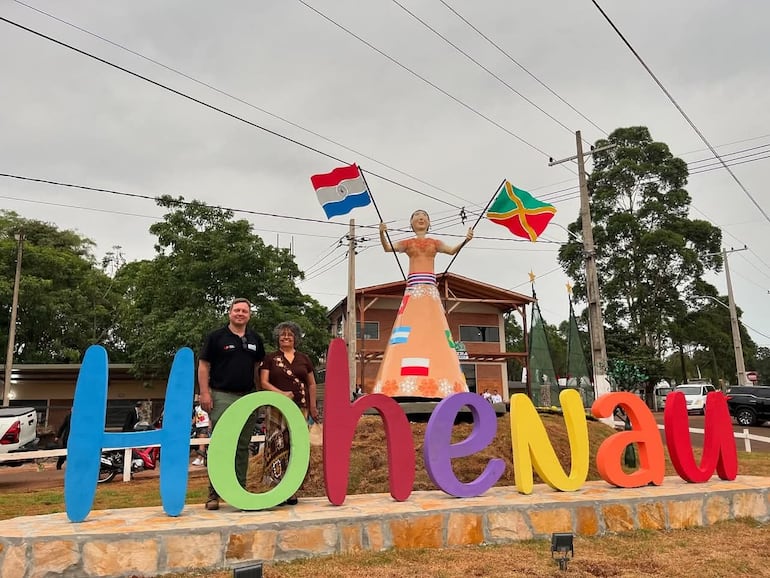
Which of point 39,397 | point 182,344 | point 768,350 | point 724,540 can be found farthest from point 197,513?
point 768,350

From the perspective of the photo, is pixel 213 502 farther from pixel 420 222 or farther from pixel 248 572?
pixel 420 222

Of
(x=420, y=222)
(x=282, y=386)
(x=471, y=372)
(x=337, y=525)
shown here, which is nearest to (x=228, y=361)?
(x=282, y=386)

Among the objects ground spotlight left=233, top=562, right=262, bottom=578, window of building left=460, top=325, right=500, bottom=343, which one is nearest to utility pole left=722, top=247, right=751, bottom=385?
window of building left=460, top=325, right=500, bottom=343

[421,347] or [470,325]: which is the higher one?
[470,325]

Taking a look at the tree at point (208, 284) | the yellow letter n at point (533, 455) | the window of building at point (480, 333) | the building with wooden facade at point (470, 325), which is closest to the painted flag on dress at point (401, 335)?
the yellow letter n at point (533, 455)

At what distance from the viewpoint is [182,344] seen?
1839 centimetres

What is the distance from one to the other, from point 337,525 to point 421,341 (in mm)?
3625

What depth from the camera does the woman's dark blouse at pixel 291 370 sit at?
5445 millimetres

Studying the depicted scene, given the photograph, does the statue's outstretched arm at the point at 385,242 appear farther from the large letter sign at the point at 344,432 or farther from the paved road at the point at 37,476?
the paved road at the point at 37,476

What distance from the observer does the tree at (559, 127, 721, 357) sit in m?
31.4

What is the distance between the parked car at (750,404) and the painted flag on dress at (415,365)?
662 inches

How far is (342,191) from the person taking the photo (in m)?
Answer: 9.05

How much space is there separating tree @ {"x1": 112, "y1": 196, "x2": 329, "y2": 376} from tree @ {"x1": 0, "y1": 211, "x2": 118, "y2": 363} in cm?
718

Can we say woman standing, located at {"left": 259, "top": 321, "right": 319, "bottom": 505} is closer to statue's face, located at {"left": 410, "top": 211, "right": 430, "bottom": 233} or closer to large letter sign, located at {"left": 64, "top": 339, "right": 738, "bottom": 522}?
large letter sign, located at {"left": 64, "top": 339, "right": 738, "bottom": 522}
